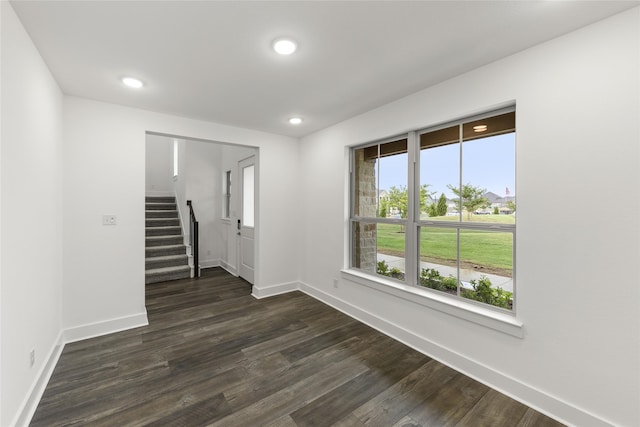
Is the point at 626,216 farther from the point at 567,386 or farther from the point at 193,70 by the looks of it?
the point at 193,70

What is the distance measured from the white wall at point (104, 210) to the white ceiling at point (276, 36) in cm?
33

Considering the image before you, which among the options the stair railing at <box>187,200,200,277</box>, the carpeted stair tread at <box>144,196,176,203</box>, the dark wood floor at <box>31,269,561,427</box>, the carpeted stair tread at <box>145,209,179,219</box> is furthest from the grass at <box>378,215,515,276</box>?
the carpeted stair tread at <box>144,196,176,203</box>

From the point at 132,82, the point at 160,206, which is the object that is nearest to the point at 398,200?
the point at 132,82

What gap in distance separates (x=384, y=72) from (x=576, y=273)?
1974 mm

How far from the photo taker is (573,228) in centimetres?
171

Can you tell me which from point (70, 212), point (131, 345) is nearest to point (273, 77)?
point (70, 212)

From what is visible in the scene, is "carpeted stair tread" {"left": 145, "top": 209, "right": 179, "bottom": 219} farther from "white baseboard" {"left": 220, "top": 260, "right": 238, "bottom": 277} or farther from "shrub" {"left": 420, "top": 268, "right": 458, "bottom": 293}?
"shrub" {"left": 420, "top": 268, "right": 458, "bottom": 293}

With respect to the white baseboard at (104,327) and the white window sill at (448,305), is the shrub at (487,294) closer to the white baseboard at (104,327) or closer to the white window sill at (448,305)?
the white window sill at (448,305)

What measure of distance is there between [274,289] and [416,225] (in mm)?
2393

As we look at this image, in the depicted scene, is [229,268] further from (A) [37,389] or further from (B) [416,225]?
(B) [416,225]

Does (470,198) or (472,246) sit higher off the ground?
(470,198)

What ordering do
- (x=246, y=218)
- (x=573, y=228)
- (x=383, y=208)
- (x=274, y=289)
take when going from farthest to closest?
(x=246, y=218) < (x=274, y=289) < (x=383, y=208) < (x=573, y=228)

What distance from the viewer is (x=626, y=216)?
1522 millimetres

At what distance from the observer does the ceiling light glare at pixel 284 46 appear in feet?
5.93
